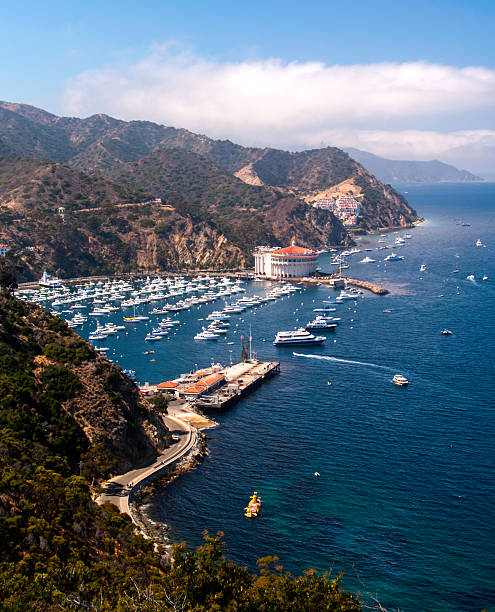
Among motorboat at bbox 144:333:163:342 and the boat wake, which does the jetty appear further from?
motorboat at bbox 144:333:163:342

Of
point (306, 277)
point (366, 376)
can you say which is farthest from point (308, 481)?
point (306, 277)

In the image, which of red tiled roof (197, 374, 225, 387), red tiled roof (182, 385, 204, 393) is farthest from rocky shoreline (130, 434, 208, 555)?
red tiled roof (197, 374, 225, 387)

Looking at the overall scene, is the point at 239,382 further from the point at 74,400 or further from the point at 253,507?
the point at 253,507

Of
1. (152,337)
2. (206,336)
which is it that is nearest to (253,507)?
(206,336)

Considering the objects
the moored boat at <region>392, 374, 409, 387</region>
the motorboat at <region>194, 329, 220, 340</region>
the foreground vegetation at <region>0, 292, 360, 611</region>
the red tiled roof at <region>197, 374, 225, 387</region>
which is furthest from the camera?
the motorboat at <region>194, 329, 220, 340</region>

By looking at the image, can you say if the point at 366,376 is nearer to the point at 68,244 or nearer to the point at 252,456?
the point at 252,456
